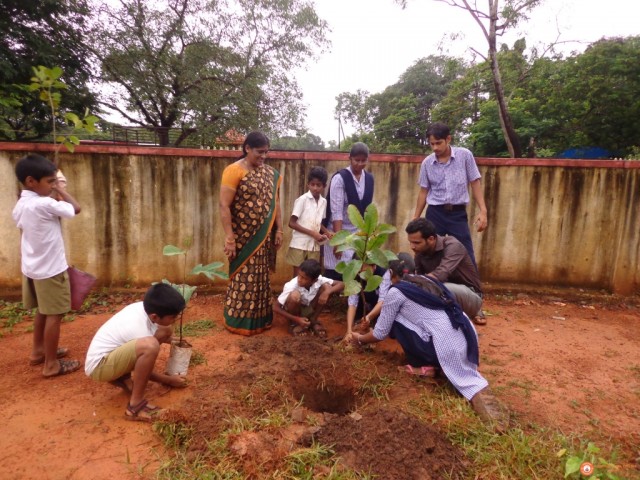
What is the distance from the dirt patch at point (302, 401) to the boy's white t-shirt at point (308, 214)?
0.82 m

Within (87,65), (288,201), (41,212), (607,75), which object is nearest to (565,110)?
(607,75)

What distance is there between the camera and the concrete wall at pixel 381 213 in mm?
4523

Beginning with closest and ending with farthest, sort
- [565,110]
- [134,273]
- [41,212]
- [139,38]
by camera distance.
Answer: [41,212], [134,273], [139,38], [565,110]

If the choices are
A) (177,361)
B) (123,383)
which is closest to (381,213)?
(177,361)

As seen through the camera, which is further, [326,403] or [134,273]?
[134,273]

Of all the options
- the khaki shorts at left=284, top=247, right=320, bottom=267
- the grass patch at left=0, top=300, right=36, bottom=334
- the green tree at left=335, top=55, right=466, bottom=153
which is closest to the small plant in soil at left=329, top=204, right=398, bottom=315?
the khaki shorts at left=284, top=247, right=320, bottom=267

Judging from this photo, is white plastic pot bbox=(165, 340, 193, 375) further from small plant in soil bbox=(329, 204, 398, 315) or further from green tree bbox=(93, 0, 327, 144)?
green tree bbox=(93, 0, 327, 144)

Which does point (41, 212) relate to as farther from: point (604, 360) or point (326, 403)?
point (604, 360)

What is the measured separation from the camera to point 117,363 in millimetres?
2328

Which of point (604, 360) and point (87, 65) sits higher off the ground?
point (87, 65)

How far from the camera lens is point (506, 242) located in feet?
16.7

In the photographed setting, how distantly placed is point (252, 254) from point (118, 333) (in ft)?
4.64

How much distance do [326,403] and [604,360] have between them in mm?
2353

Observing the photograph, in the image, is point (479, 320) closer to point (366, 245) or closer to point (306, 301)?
point (306, 301)
